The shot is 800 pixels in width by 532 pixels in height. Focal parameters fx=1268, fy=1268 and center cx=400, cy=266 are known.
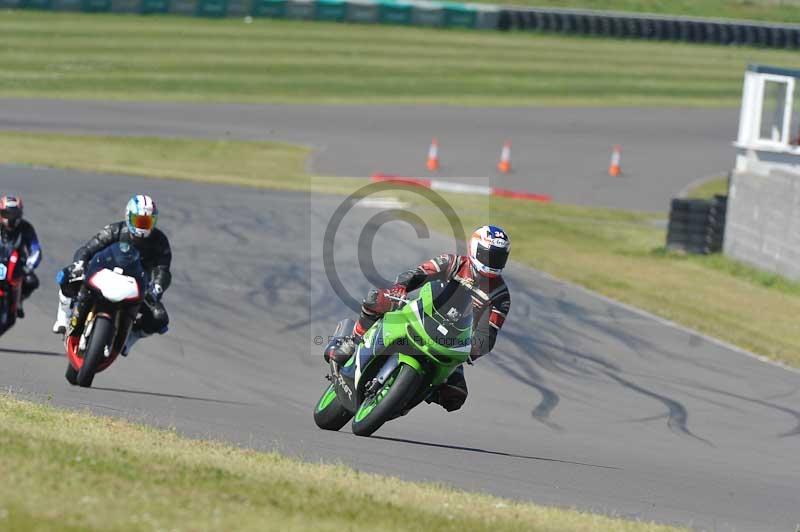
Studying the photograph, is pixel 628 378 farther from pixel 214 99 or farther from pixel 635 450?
pixel 214 99

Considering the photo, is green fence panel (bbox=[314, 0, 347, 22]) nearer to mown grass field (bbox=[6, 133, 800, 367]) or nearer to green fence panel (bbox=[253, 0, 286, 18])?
green fence panel (bbox=[253, 0, 286, 18])

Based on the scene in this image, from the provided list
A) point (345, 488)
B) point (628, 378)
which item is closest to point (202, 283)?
point (628, 378)

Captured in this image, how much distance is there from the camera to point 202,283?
1839cm

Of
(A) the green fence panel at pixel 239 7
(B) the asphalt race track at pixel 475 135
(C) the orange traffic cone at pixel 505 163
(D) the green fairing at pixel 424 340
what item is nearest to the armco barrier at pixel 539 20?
(A) the green fence panel at pixel 239 7

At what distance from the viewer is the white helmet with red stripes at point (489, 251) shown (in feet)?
33.0

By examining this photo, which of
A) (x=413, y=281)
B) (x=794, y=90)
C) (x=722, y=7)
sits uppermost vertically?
(x=722, y=7)

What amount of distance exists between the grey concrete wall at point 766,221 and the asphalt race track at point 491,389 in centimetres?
452

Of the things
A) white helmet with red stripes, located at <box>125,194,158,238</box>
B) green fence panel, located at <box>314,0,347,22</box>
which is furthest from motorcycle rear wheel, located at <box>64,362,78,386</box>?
green fence panel, located at <box>314,0,347,22</box>

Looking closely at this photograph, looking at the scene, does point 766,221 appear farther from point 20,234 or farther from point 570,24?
point 570,24

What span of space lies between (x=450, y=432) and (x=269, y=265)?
832 centimetres

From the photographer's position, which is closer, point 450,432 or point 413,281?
point 413,281

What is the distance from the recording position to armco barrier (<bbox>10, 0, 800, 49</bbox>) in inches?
2210

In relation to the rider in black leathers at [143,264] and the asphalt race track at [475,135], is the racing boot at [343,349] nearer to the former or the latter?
the rider in black leathers at [143,264]

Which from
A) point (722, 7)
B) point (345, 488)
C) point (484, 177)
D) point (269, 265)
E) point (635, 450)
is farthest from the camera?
point (722, 7)
